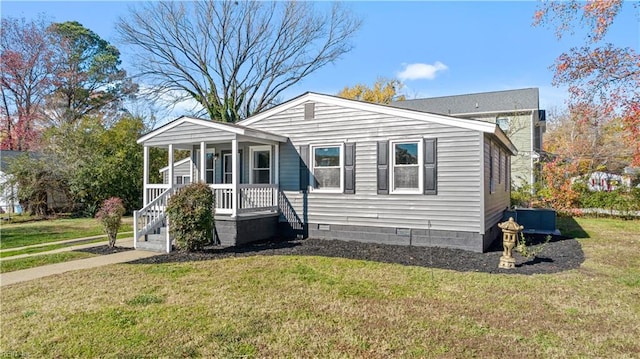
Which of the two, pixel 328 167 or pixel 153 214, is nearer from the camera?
pixel 153 214

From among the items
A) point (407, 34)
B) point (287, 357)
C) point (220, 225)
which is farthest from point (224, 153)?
point (287, 357)

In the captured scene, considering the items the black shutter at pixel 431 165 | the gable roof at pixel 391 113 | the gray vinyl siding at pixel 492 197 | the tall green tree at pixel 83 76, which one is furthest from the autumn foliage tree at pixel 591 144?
the tall green tree at pixel 83 76

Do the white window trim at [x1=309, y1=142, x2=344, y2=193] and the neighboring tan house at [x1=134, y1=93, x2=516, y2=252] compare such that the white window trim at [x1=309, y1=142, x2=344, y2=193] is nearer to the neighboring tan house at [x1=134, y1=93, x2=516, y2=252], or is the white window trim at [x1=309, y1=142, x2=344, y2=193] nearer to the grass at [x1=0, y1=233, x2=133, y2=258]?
the neighboring tan house at [x1=134, y1=93, x2=516, y2=252]

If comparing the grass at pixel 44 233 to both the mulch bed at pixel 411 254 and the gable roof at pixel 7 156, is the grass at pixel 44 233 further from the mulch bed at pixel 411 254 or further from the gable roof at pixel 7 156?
the mulch bed at pixel 411 254

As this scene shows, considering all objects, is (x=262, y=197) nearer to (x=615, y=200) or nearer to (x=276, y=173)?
(x=276, y=173)

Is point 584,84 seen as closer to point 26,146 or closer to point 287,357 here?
point 287,357

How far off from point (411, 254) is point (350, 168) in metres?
2.76

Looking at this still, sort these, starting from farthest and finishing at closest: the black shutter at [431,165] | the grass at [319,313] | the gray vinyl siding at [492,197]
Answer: the gray vinyl siding at [492,197], the black shutter at [431,165], the grass at [319,313]

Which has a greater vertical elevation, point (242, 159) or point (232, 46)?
point (232, 46)

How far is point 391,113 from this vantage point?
9109mm

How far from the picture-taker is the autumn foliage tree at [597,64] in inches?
408

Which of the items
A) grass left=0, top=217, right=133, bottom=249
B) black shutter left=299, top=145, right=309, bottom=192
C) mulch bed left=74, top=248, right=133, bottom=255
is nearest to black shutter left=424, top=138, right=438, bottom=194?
black shutter left=299, top=145, right=309, bottom=192

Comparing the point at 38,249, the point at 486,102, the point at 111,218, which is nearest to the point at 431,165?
the point at 111,218

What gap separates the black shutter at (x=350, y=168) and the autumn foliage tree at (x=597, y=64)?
7.15 metres
